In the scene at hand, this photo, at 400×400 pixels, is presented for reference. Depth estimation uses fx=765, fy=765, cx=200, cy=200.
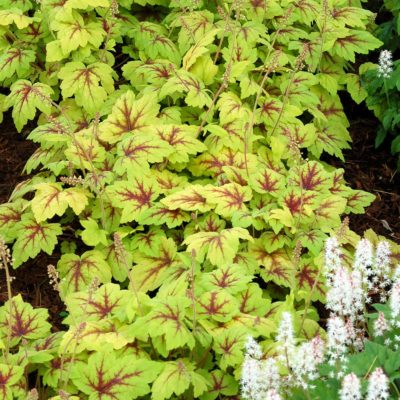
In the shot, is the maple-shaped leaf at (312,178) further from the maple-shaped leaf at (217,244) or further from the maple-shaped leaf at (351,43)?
the maple-shaped leaf at (351,43)

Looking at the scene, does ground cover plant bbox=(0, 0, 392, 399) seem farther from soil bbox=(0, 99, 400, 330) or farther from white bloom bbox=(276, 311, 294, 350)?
white bloom bbox=(276, 311, 294, 350)

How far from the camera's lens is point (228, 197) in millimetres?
4219

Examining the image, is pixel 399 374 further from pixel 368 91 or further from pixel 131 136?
pixel 368 91

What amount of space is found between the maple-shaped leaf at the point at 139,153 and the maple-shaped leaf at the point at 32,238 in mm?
501

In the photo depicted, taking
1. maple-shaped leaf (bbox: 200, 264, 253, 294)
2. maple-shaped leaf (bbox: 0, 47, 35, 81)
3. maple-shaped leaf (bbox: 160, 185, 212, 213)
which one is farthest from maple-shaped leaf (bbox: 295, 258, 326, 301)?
maple-shaped leaf (bbox: 0, 47, 35, 81)

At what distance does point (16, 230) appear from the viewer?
426 centimetres

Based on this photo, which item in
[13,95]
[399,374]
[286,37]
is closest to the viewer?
[399,374]

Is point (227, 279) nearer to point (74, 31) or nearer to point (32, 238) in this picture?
point (32, 238)

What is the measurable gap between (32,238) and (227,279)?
3.90 ft

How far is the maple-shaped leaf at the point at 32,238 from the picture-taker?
4172mm

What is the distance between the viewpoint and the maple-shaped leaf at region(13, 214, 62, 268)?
417 centimetres

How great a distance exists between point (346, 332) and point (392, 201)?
2444 millimetres

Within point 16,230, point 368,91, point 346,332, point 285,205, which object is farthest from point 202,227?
point 368,91

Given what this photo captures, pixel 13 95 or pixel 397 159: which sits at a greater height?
pixel 13 95
